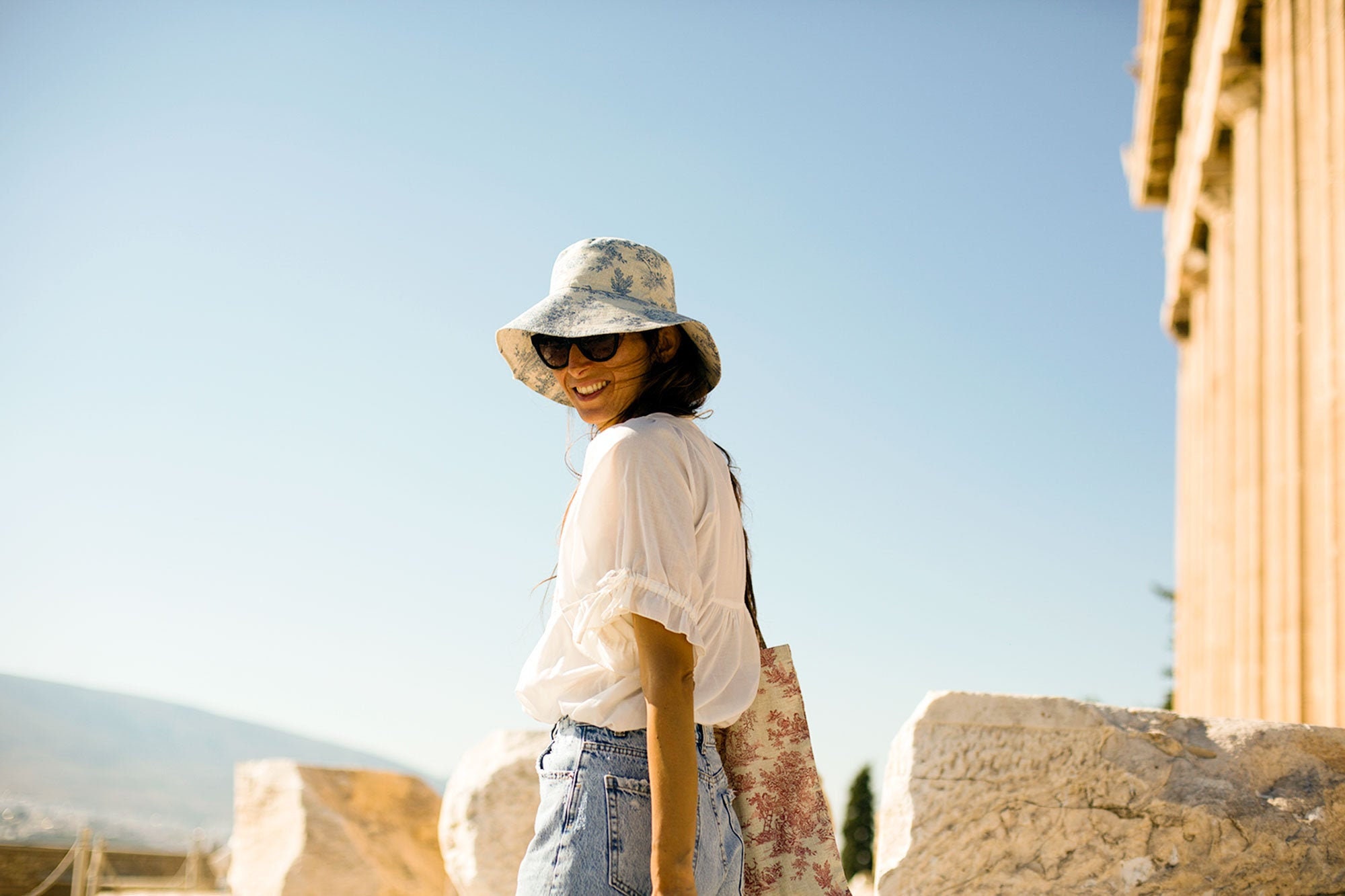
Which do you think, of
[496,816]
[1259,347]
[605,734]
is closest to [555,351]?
[605,734]

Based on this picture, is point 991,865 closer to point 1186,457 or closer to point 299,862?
point 299,862

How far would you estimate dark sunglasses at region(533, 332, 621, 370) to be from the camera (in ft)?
6.54

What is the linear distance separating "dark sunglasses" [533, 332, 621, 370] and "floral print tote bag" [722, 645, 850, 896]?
61cm

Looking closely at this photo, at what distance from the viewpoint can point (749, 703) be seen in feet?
6.15

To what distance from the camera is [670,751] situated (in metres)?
1.65

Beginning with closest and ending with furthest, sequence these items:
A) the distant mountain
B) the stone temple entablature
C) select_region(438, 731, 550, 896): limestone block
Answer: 1. select_region(438, 731, 550, 896): limestone block
2. the stone temple entablature
3. the distant mountain

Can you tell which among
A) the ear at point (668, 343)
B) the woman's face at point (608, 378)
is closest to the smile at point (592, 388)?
the woman's face at point (608, 378)

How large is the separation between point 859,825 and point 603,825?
24421mm

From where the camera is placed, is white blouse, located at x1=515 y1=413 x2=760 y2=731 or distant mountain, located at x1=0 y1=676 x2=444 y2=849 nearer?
white blouse, located at x1=515 y1=413 x2=760 y2=731

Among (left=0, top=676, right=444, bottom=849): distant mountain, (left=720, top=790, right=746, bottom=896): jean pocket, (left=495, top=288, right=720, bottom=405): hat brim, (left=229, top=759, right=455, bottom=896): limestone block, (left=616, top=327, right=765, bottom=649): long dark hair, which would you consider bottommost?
(left=0, top=676, right=444, bottom=849): distant mountain

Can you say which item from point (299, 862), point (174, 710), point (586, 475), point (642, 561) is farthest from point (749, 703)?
point (174, 710)

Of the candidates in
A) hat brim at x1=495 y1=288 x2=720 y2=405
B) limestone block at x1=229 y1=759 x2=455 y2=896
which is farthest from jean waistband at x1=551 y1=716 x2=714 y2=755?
limestone block at x1=229 y1=759 x2=455 y2=896

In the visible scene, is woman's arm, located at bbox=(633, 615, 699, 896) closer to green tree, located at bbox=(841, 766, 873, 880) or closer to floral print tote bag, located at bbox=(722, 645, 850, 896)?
floral print tote bag, located at bbox=(722, 645, 850, 896)

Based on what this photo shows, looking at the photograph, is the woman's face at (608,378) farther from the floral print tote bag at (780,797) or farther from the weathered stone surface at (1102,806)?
the weathered stone surface at (1102,806)
